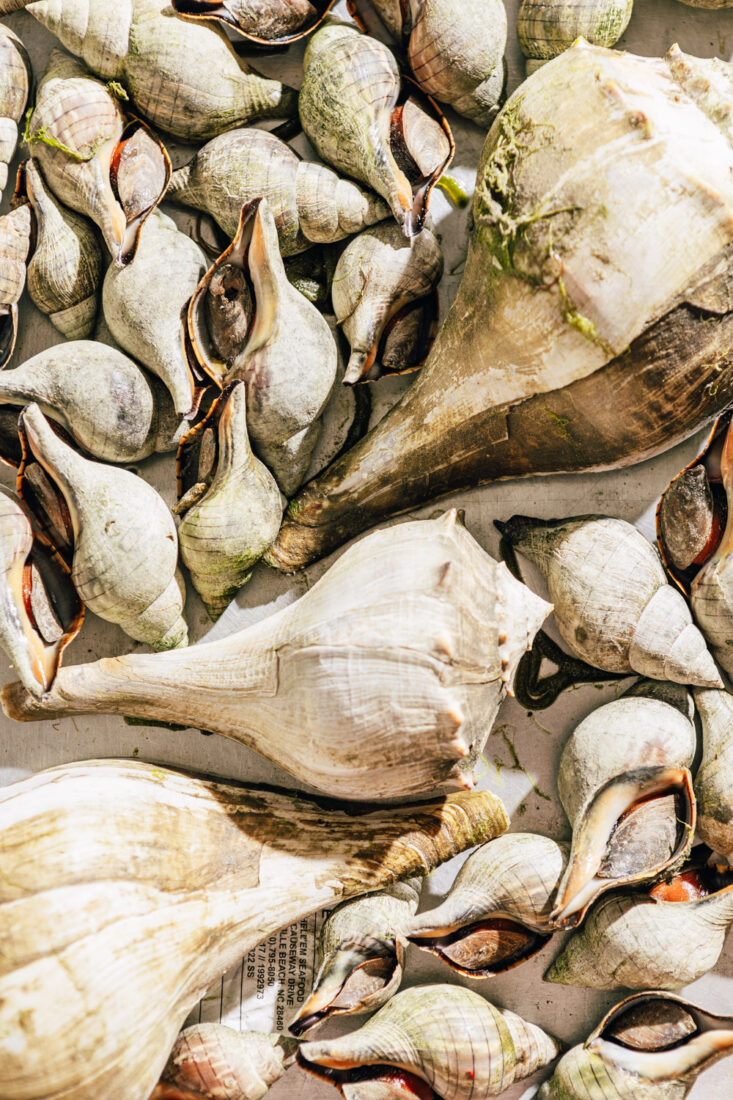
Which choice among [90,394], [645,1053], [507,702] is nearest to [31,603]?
[90,394]

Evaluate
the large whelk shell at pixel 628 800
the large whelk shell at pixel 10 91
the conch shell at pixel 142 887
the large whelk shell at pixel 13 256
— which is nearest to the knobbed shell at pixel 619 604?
the large whelk shell at pixel 628 800

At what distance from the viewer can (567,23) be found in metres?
1.60

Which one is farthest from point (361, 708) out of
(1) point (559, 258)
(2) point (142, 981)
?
(1) point (559, 258)

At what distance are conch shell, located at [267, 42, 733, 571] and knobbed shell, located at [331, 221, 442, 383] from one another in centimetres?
9

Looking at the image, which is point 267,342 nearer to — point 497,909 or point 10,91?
point 10,91

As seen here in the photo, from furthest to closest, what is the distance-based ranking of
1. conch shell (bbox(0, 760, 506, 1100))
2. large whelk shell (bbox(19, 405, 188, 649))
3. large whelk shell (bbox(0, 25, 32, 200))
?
large whelk shell (bbox(0, 25, 32, 200)) → large whelk shell (bbox(19, 405, 188, 649)) → conch shell (bbox(0, 760, 506, 1100))

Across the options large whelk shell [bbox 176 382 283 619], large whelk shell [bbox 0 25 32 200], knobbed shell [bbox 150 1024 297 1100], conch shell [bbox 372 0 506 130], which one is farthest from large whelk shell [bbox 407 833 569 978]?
large whelk shell [bbox 0 25 32 200]

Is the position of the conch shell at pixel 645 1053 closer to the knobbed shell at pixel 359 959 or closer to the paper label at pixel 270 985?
the knobbed shell at pixel 359 959

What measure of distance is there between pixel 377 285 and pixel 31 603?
93 cm

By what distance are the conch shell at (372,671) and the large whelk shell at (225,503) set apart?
145 mm

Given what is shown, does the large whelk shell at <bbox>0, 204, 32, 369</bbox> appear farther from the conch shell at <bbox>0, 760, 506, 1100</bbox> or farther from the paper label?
the paper label

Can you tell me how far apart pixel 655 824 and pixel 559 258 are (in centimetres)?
108

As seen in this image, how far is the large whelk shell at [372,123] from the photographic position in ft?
5.09

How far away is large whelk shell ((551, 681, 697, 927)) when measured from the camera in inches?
61.4
